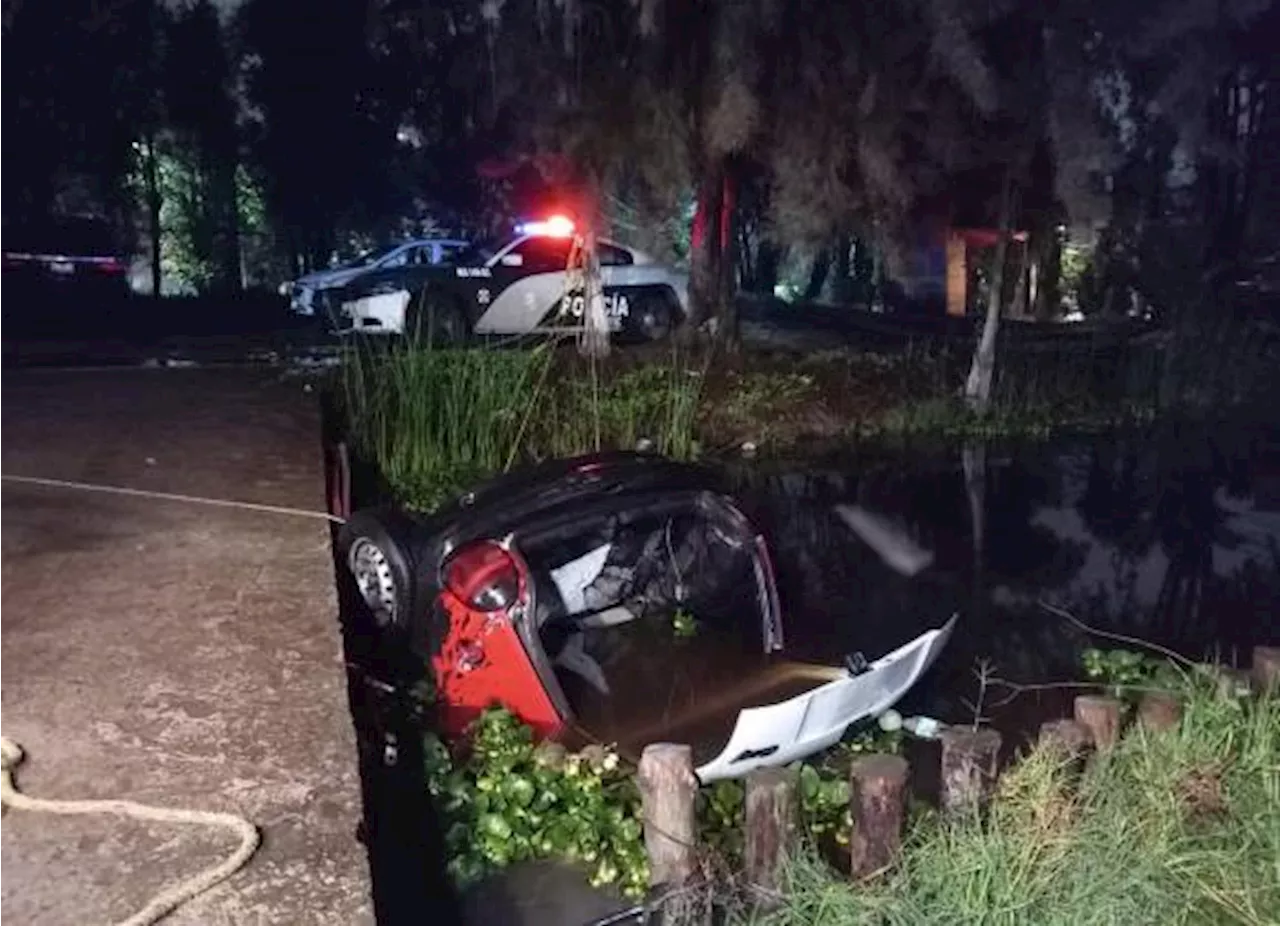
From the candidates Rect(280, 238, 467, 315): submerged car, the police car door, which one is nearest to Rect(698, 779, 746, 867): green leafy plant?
the police car door

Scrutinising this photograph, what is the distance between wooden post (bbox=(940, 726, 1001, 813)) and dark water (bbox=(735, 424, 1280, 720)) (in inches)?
72.5

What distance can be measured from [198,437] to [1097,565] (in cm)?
466

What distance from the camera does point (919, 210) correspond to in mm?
9555

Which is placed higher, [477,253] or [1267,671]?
[477,253]

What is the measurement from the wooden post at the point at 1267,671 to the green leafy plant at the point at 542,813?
67.2 inches

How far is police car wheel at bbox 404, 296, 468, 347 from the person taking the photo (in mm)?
10749

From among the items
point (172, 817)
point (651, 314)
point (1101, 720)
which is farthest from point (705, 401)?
point (172, 817)

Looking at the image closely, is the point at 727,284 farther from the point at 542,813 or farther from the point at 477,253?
the point at 542,813

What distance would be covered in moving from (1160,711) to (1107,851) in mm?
736

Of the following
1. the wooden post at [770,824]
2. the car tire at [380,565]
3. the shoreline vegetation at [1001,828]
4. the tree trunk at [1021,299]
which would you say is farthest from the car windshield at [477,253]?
the wooden post at [770,824]

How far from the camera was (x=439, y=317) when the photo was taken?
37.2ft

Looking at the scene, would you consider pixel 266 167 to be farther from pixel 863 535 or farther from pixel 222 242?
pixel 863 535

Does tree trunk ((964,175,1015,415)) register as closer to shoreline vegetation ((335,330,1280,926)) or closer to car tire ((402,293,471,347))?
car tire ((402,293,471,347))

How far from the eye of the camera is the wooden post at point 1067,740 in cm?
318
